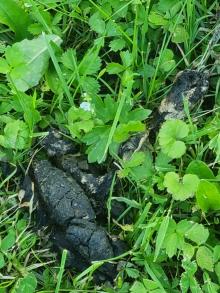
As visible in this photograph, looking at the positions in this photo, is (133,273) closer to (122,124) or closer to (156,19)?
(122,124)

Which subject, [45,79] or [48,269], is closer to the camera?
[48,269]

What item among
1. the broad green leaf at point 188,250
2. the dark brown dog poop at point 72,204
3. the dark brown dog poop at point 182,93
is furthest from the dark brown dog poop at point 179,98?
the broad green leaf at point 188,250

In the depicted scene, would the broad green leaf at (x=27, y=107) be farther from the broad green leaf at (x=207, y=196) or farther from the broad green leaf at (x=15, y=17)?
the broad green leaf at (x=207, y=196)

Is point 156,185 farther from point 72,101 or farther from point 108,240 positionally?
point 72,101

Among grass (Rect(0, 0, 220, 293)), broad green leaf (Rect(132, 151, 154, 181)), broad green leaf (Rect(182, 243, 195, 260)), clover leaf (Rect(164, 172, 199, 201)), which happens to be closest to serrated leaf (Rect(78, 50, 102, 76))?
grass (Rect(0, 0, 220, 293))

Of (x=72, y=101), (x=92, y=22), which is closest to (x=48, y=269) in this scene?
(x=72, y=101)

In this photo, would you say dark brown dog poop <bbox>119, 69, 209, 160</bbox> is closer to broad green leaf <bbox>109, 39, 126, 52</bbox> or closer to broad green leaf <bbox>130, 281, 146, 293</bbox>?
broad green leaf <bbox>109, 39, 126, 52</bbox>
